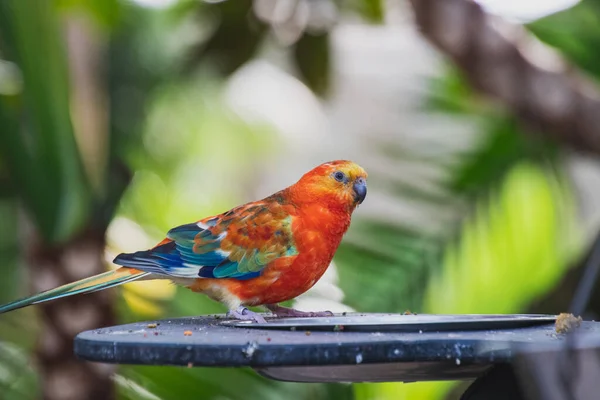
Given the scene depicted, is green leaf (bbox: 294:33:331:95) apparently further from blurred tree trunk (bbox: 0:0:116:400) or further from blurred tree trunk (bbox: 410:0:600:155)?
blurred tree trunk (bbox: 0:0:116:400)

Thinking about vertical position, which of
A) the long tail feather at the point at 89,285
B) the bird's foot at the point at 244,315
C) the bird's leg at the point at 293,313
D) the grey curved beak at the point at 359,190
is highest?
the grey curved beak at the point at 359,190

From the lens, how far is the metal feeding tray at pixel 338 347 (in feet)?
4.21

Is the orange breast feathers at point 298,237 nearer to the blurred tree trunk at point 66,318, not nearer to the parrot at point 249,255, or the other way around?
the parrot at point 249,255

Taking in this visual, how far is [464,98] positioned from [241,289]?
2528 mm

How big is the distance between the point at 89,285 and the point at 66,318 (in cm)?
127

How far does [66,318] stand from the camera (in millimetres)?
3188

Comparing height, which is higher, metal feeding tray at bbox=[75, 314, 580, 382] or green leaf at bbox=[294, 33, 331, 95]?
metal feeding tray at bbox=[75, 314, 580, 382]

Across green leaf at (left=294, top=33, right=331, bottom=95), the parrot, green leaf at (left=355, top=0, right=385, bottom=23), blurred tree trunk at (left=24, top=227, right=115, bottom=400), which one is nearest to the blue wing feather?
the parrot

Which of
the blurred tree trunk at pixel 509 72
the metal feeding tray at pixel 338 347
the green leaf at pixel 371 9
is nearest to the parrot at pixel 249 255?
the metal feeding tray at pixel 338 347

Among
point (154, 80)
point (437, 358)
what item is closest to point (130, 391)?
point (154, 80)

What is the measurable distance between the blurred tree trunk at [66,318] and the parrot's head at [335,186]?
1.37 metres

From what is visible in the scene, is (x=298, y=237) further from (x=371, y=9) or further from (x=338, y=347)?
(x=371, y=9)

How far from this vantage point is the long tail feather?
6.24 feet

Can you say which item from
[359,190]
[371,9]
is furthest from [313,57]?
[359,190]
